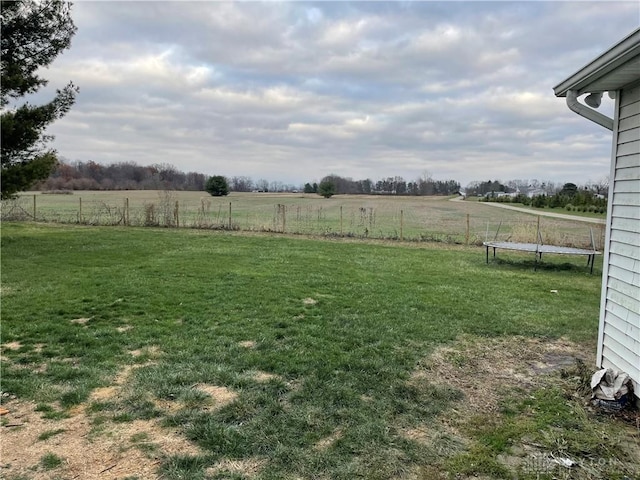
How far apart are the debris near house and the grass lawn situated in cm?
14

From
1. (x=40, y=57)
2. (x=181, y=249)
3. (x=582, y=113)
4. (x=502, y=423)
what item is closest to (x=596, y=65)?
(x=582, y=113)

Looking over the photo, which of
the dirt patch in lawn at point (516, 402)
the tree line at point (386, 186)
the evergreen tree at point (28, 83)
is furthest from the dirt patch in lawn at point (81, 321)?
the tree line at point (386, 186)

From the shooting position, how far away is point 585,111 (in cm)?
345

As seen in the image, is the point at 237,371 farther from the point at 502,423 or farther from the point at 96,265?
the point at 96,265

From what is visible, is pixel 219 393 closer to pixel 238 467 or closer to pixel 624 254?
pixel 238 467

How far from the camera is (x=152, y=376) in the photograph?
3303mm

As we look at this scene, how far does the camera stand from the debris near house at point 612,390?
2.92m

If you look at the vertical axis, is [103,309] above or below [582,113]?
below

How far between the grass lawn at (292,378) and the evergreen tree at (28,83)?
→ 3.72 meters

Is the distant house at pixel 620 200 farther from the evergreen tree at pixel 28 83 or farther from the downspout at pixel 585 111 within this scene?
the evergreen tree at pixel 28 83

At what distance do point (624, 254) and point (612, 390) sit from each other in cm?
100

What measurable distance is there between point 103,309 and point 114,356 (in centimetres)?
166

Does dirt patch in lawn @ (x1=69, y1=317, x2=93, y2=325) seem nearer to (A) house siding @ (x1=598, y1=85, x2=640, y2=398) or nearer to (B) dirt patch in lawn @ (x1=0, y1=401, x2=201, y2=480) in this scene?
(B) dirt patch in lawn @ (x1=0, y1=401, x2=201, y2=480)

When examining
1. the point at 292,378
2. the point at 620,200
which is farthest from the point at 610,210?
the point at 292,378
